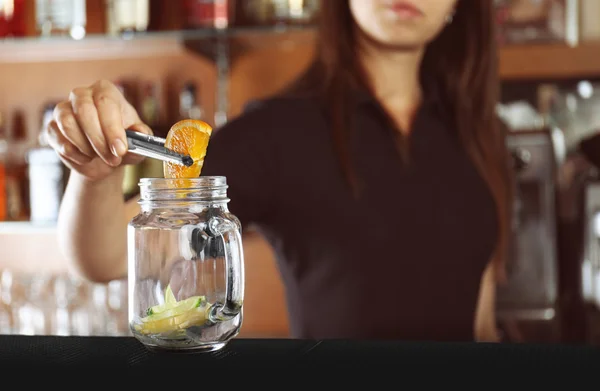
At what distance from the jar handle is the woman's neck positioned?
715 mm

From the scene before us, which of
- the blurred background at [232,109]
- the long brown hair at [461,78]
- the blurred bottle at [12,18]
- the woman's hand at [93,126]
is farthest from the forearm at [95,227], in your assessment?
the blurred bottle at [12,18]

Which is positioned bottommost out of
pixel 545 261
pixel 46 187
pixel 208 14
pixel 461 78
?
pixel 545 261

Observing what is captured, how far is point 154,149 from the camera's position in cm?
57

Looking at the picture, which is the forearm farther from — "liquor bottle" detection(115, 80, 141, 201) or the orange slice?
"liquor bottle" detection(115, 80, 141, 201)

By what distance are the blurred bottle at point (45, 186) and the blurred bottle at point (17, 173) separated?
0.25ft

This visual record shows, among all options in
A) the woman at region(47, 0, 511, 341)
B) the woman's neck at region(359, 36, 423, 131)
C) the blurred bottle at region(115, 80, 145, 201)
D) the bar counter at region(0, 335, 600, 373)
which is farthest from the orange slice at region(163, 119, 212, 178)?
the blurred bottle at region(115, 80, 145, 201)

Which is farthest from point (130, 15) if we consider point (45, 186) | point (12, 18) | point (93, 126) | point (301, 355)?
point (301, 355)

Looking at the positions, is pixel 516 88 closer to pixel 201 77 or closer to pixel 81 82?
pixel 201 77

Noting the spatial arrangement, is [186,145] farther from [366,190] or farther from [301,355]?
[366,190]

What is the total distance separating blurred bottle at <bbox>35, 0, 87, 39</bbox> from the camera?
81.8 inches

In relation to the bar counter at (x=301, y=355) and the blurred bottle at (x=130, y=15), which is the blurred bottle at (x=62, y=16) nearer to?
the blurred bottle at (x=130, y=15)

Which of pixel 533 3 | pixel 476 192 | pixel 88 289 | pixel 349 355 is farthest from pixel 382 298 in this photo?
pixel 533 3

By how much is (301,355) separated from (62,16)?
1.84m

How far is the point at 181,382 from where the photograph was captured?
429 mm
